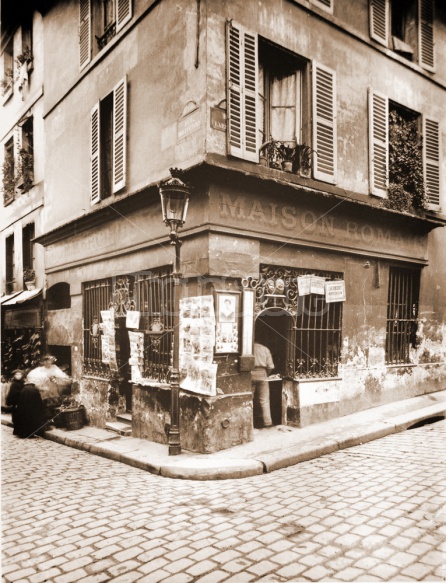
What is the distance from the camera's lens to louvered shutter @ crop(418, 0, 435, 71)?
10336 mm

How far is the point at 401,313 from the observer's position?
33.4 ft

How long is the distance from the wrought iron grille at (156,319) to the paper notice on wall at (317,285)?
2.42 m

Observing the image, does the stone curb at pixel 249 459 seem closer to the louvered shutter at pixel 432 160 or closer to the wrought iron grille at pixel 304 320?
the wrought iron grille at pixel 304 320

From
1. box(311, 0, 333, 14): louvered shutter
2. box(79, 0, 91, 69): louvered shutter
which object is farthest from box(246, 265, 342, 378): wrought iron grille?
box(79, 0, 91, 69): louvered shutter

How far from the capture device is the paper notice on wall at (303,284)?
26.9 feet

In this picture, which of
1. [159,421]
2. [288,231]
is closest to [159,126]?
[288,231]

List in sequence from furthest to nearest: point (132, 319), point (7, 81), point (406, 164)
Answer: point (7, 81)
point (406, 164)
point (132, 319)

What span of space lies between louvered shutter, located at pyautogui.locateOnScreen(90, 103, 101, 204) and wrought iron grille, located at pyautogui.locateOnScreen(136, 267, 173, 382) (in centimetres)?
238

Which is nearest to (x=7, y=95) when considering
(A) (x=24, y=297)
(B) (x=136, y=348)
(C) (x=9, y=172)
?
(C) (x=9, y=172)

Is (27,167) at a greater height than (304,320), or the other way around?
(27,167)

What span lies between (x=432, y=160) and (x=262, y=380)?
20.4 ft

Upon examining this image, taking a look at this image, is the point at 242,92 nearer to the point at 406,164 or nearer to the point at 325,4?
the point at 325,4

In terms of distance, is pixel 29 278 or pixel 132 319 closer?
pixel 132 319

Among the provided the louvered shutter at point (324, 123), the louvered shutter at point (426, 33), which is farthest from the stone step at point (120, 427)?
the louvered shutter at point (426, 33)
